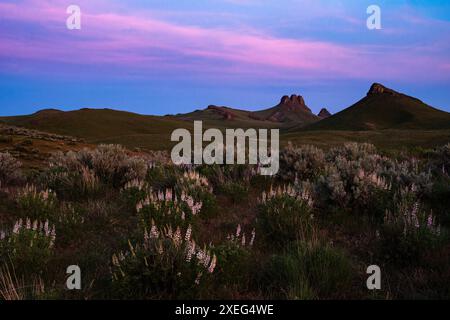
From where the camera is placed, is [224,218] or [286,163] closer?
[224,218]

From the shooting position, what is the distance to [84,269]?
5527mm

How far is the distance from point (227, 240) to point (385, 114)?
7003 inches

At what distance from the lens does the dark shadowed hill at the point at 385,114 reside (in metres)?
149

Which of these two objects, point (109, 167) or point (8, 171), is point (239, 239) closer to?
point (109, 167)

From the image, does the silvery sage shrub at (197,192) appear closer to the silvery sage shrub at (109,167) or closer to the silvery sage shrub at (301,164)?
the silvery sage shrub at (109,167)

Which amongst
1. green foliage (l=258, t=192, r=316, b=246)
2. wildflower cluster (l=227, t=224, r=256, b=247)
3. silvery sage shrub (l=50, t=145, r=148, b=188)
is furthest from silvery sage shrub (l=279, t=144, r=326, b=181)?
wildflower cluster (l=227, t=224, r=256, b=247)

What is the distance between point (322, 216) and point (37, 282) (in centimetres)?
498

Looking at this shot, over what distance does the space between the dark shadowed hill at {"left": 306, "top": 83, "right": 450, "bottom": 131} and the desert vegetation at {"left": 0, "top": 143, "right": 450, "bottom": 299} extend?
459ft

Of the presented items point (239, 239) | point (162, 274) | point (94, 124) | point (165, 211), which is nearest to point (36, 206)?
point (165, 211)

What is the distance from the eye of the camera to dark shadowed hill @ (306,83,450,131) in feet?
490

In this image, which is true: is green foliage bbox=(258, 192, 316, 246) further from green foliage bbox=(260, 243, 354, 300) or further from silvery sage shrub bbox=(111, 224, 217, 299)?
silvery sage shrub bbox=(111, 224, 217, 299)

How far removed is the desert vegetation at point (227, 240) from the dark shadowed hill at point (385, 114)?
140 metres
